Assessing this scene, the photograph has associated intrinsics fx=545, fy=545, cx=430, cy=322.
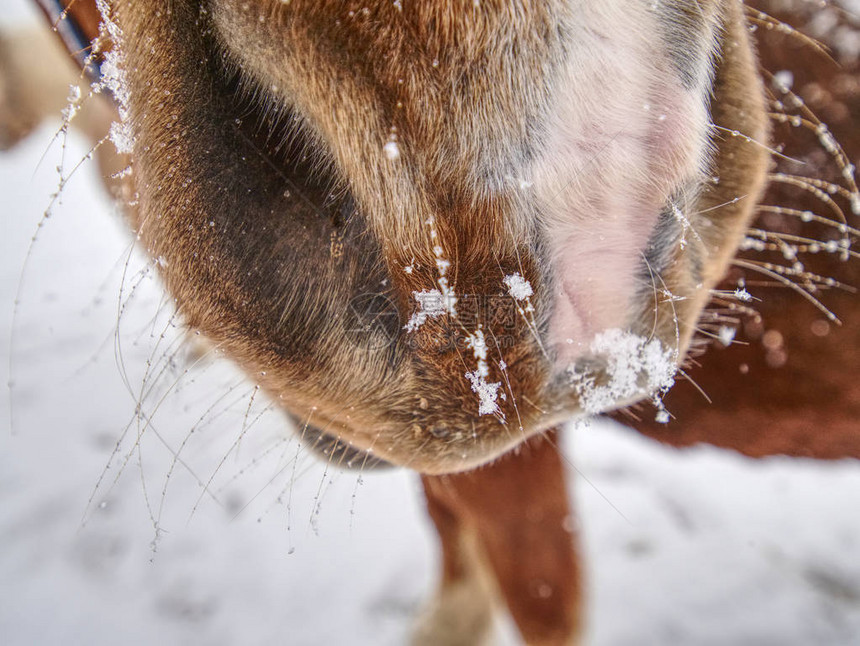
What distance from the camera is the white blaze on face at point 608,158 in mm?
359

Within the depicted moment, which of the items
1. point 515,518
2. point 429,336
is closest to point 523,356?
point 429,336

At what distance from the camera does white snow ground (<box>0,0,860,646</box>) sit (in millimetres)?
1377

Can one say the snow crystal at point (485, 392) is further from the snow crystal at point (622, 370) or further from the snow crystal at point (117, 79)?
the snow crystal at point (117, 79)

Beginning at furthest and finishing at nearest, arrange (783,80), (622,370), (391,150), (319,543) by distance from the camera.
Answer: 1. (319,543)
2. (783,80)
3. (622,370)
4. (391,150)

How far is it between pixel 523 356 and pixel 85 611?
1584 millimetres

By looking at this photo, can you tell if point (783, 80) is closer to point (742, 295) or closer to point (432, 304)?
point (742, 295)

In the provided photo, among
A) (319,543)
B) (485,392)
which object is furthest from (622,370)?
(319,543)

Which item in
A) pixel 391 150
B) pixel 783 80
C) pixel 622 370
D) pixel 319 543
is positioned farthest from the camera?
pixel 319 543

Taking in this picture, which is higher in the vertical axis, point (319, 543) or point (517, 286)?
point (517, 286)

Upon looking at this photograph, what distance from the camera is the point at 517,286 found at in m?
0.41

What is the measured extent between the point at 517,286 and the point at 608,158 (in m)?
0.11

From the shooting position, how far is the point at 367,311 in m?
0.43

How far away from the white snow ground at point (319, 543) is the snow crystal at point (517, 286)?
1039 millimetres

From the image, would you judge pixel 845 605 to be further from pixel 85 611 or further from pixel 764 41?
pixel 85 611
